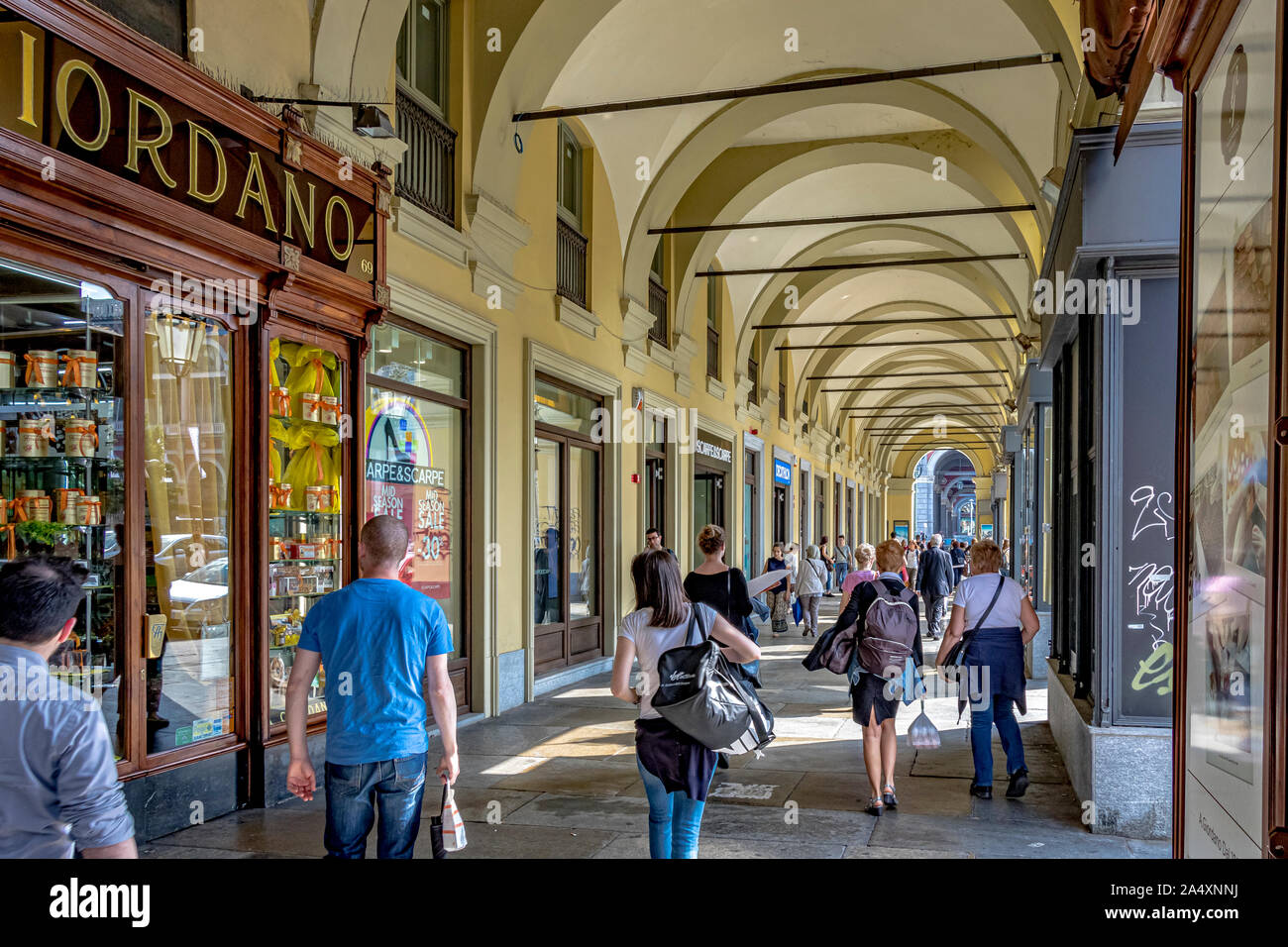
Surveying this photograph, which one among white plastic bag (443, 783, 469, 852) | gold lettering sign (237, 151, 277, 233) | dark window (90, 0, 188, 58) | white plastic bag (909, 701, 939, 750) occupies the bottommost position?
white plastic bag (909, 701, 939, 750)

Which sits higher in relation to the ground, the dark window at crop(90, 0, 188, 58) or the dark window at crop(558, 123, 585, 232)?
the dark window at crop(558, 123, 585, 232)

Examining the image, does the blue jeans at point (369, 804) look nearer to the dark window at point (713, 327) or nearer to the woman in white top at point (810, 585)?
the woman in white top at point (810, 585)

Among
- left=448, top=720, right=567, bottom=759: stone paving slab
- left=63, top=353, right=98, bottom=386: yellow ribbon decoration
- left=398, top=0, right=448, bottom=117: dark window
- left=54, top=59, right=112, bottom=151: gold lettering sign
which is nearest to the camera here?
left=54, top=59, right=112, bottom=151: gold lettering sign

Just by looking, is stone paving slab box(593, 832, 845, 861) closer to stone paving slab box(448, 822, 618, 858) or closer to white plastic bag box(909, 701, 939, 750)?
stone paving slab box(448, 822, 618, 858)

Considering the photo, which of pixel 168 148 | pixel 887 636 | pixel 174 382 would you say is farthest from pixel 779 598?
pixel 168 148

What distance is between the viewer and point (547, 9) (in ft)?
30.4

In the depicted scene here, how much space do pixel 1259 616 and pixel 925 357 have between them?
3671 cm

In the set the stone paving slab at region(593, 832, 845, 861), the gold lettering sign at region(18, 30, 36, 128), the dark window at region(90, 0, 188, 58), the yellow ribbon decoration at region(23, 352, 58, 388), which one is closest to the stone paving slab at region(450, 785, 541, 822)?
the stone paving slab at region(593, 832, 845, 861)

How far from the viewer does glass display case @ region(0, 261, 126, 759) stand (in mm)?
4793

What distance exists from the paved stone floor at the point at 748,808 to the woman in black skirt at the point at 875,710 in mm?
155

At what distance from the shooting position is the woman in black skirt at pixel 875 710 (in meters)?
6.12

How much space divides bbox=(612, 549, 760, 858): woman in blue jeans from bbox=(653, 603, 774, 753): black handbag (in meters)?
0.07

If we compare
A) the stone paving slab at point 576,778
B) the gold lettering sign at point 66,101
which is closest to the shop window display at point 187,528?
the gold lettering sign at point 66,101

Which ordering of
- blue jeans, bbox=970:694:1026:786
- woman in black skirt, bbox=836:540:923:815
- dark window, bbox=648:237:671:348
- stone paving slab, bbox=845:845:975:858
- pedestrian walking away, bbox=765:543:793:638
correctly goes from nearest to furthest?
stone paving slab, bbox=845:845:975:858 → woman in black skirt, bbox=836:540:923:815 → blue jeans, bbox=970:694:1026:786 → dark window, bbox=648:237:671:348 → pedestrian walking away, bbox=765:543:793:638
